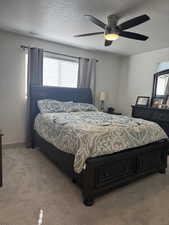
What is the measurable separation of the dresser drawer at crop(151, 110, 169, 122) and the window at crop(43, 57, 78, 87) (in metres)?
2.30

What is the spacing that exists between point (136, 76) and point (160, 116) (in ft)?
5.21

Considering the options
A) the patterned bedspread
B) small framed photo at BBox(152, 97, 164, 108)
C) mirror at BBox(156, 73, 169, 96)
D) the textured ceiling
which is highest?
the textured ceiling

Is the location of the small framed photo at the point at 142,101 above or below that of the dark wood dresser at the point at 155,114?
above

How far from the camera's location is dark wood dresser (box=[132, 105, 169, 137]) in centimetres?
394

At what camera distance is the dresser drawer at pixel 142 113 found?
14.2 feet

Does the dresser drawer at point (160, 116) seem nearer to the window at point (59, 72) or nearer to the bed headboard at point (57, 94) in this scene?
the bed headboard at point (57, 94)

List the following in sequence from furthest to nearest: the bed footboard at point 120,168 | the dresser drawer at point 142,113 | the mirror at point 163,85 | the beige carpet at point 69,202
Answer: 1. the dresser drawer at point 142,113
2. the mirror at point 163,85
3. the bed footboard at point 120,168
4. the beige carpet at point 69,202

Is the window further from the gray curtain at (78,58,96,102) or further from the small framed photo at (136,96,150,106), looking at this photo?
the small framed photo at (136,96,150,106)

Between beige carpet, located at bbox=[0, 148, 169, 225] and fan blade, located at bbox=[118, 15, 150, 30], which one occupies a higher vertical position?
fan blade, located at bbox=[118, 15, 150, 30]

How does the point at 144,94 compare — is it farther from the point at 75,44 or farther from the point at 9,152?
the point at 9,152

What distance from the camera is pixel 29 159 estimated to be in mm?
3248

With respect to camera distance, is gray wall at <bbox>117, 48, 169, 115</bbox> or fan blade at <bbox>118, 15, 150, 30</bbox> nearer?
fan blade at <bbox>118, 15, 150, 30</bbox>

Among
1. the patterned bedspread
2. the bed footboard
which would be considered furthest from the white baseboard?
the bed footboard

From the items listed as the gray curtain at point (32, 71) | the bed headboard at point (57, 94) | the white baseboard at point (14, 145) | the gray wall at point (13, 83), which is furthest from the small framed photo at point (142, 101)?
the white baseboard at point (14, 145)
